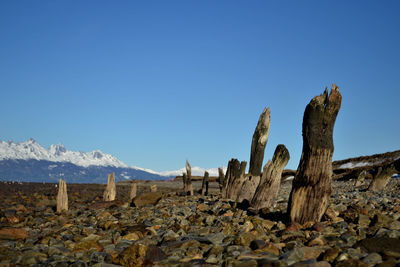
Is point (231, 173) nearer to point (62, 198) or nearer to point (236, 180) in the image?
point (236, 180)

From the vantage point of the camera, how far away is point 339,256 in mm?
6020

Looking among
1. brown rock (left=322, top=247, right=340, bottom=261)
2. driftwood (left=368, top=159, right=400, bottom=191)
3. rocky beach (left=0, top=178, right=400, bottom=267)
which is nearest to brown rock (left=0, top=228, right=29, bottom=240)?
rocky beach (left=0, top=178, right=400, bottom=267)

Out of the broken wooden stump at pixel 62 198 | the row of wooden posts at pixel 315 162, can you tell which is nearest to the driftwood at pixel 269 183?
the row of wooden posts at pixel 315 162

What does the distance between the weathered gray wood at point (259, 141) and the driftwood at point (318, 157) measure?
658cm

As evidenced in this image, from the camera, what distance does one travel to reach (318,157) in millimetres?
9305

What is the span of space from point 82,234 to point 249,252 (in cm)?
565

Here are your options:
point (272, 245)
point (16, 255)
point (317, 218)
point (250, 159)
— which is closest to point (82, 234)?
point (16, 255)

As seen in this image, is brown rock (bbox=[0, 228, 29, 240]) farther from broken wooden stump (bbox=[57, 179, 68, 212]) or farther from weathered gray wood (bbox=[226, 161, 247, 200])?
weathered gray wood (bbox=[226, 161, 247, 200])

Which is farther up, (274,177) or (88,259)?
(274,177)

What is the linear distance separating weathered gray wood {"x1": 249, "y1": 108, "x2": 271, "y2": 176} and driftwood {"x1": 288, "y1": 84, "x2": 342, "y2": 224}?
6580mm

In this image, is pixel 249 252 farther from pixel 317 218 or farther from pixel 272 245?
pixel 317 218

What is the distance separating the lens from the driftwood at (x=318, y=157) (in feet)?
30.5

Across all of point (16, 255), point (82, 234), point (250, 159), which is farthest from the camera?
point (250, 159)

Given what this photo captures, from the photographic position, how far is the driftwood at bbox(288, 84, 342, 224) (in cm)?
928
